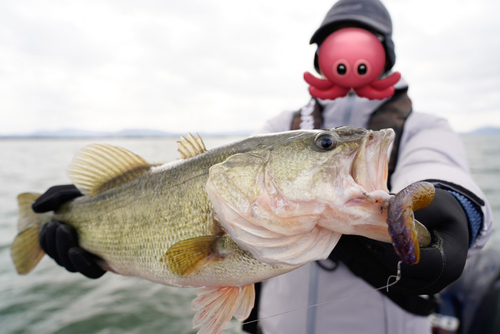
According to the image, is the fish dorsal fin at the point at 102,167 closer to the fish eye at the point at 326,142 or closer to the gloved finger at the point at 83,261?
the gloved finger at the point at 83,261

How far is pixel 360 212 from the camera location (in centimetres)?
111

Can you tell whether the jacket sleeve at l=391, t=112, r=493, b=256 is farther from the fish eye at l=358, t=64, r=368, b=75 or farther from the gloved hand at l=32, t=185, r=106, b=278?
the gloved hand at l=32, t=185, r=106, b=278

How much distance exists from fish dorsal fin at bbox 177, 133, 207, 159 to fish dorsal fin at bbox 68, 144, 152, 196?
0.44 meters

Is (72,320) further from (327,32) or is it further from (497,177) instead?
(497,177)

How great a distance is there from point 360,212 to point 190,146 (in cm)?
112

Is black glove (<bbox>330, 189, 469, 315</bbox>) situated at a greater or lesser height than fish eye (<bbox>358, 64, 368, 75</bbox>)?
lesser

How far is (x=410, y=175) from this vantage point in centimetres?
170

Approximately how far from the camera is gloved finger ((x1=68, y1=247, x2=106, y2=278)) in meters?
2.21

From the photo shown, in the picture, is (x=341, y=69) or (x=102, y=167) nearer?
(x=341, y=69)

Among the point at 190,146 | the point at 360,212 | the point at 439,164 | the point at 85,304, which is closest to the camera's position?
the point at 360,212

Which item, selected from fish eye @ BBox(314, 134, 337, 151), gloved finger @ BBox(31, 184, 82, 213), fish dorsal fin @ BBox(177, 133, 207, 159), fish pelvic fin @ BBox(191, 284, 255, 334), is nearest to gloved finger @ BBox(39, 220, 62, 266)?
gloved finger @ BBox(31, 184, 82, 213)

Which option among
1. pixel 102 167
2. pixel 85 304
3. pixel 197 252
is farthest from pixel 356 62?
pixel 85 304

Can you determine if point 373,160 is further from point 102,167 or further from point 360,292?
point 102,167

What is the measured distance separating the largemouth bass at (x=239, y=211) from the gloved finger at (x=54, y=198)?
1.08ft
